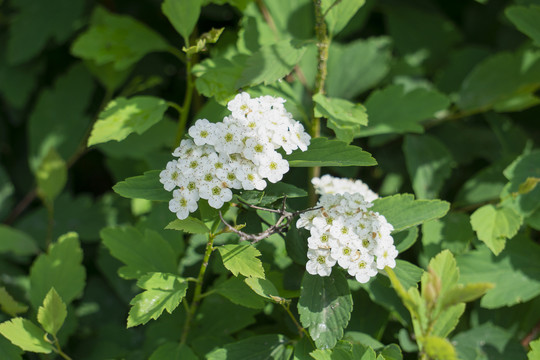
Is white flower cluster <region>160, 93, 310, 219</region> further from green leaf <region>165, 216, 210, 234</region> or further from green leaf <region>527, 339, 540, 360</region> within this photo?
green leaf <region>527, 339, 540, 360</region>

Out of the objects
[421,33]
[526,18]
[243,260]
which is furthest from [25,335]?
[421,33]

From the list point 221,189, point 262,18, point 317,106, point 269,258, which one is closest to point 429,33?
point 262,18

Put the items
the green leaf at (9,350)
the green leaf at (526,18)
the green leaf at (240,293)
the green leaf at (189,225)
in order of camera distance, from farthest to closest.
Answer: the green leaf at (526,18), the green leaf at (9,350), the green leaf at (240,293), the green leaf at (189,225)

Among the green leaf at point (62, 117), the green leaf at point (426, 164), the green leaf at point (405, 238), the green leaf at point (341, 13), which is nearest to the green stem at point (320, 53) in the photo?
the green leaf at point (341, 13)

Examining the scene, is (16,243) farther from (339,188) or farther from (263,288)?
(339,188)

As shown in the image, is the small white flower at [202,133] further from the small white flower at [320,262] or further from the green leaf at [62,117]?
the green leaf at [62,117]

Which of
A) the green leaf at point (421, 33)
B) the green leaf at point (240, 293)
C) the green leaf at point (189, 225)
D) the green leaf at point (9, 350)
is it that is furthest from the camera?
the green leaf at point (421, 33)
